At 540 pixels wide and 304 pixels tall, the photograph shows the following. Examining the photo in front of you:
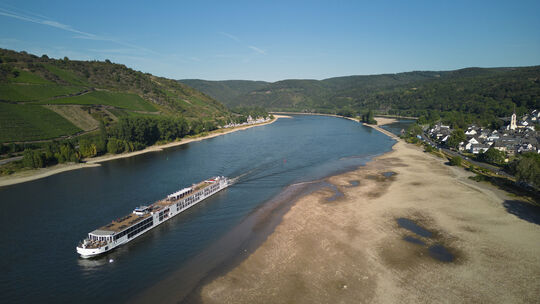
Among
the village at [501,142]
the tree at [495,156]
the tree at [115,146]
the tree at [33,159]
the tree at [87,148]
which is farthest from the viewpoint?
the tree at [115,146]

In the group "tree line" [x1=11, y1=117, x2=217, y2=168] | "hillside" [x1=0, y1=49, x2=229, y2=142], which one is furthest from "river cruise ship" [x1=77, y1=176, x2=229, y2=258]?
"hillside" [x1=0, y1=49, x2=229, y2=142]

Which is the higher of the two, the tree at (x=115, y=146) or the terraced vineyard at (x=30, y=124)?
the terraced vineyard at (x=30, y=124)

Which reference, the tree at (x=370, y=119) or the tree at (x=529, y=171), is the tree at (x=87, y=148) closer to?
the tree at (x=529, y=171)

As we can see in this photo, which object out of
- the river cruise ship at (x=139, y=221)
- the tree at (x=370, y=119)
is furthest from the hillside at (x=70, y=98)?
the tree at (x=370, y=119)

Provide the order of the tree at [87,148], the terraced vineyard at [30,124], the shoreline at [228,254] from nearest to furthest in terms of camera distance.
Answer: the shoreline at [228,254]
the tree at [87,148]
the terraced vineyard at [30,124]

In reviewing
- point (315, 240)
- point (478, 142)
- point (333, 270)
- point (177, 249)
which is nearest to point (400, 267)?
point (333, 270)

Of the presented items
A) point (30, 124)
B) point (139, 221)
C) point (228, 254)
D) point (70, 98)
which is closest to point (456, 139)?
point (228, 254)

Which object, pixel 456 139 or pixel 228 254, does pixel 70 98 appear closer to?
pixel 228 254
